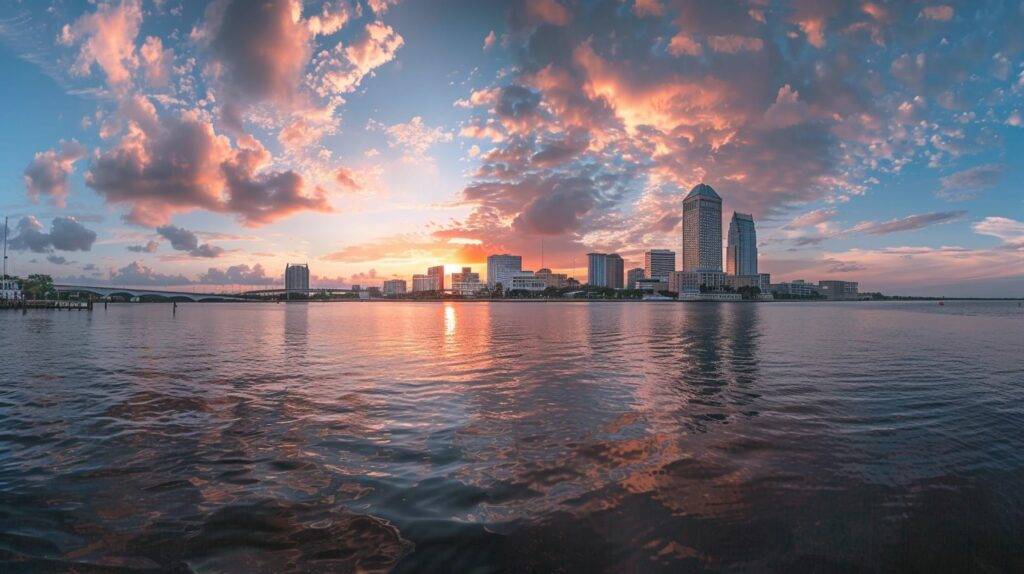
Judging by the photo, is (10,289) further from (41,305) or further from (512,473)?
(512,473)

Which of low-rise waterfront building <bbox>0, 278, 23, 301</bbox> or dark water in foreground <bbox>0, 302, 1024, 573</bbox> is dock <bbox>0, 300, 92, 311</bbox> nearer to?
low-rise waterfront building <bbox>0, 278, 23, 301</bbox>

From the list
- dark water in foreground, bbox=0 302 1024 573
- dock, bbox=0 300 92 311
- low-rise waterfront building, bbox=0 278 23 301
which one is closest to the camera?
dark water in foreground, bbox=0 302 1024 573

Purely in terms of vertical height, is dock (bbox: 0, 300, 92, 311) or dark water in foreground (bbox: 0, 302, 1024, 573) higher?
dock (bbox: 0, 300, 92, 311)

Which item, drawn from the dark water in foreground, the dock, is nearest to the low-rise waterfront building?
the dock

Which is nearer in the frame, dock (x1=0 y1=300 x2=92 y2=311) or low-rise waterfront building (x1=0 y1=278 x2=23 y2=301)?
dock (x1=0 y1=300 x2=92 y2=311)

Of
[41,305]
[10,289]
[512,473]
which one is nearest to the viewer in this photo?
[512,473]

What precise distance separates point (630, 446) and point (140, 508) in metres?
11.1

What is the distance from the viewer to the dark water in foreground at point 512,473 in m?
7.28

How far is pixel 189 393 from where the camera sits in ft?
63.4

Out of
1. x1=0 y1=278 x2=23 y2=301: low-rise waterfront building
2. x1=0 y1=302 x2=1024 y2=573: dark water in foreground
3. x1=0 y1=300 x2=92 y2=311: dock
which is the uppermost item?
x1=0 y1=278 x2=23 y2=301: low-rise waterfront building

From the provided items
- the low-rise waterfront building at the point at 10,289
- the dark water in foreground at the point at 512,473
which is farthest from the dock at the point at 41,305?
the dark water in foreground at the point at 512,473

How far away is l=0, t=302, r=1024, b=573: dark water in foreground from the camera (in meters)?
7.28

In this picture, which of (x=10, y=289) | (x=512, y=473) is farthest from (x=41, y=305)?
(x=512, y=473)

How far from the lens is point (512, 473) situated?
34.5ft
